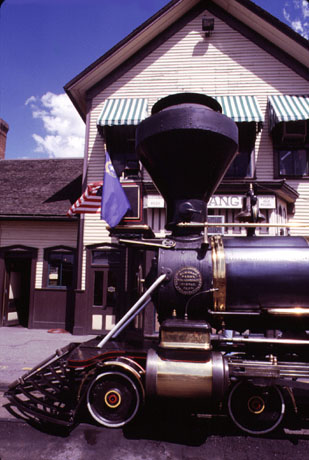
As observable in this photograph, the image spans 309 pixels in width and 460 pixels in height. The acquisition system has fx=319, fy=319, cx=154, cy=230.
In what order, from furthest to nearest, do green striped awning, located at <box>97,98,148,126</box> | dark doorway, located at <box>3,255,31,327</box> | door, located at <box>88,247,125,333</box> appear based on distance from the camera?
dark doorway, located at <box>3,255,31,327</box> → door, located at <box>88,247,125,333</box> → green striped awning, located at <box>97,98,148,126</box>

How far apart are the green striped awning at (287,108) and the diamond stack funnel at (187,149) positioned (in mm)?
5678

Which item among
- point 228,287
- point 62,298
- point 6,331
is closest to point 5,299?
point 6,331

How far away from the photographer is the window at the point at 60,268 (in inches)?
421

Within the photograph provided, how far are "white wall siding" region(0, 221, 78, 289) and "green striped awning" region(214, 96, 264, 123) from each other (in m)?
5.98

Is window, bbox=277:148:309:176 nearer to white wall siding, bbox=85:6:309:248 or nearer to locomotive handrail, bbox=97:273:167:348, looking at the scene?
white wall siding, bbox=85:6:309:248

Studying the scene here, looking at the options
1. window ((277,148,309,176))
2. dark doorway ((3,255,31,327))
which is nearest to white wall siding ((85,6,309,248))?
window ((277,148,309,176))

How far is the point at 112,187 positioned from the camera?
785 centimetres

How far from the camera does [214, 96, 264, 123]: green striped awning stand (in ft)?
29.2

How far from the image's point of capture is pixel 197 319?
371 cm

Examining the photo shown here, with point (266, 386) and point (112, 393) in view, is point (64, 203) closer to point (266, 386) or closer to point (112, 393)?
point (112, 393)

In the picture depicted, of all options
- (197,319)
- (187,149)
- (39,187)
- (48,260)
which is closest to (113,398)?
(197,319)

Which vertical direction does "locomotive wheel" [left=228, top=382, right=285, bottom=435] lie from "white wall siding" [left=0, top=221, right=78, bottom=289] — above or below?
below

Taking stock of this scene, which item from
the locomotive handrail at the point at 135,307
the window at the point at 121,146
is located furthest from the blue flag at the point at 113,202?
the locomotive handrail at the point at 135,307

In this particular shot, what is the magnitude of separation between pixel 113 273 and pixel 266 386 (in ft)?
22.8
